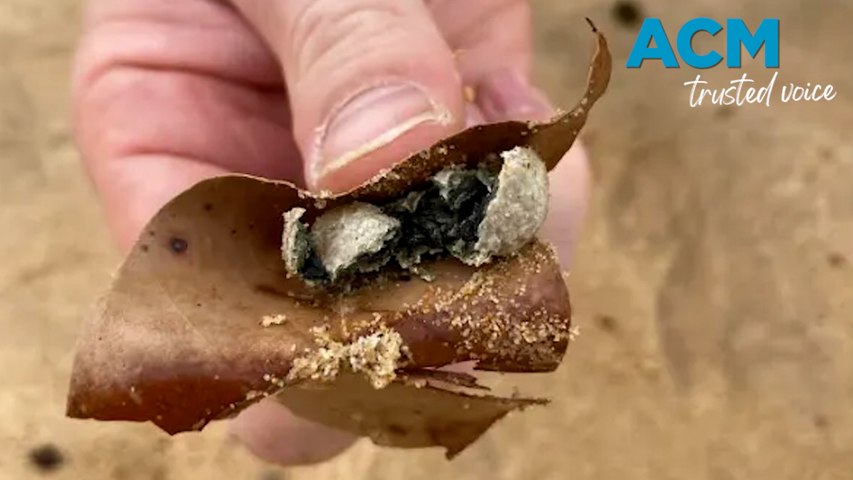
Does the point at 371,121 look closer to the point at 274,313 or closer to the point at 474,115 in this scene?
the point at 274,313

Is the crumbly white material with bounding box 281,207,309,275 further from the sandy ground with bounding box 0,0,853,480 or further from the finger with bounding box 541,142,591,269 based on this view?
the sandy ground with bounding box 0,0,853,480

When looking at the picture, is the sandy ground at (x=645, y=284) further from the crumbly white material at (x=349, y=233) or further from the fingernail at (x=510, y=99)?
the crumbly white material at (x=349, y=233)

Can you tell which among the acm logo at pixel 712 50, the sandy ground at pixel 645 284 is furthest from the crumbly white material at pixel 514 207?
the acm logo at pixel 712 50

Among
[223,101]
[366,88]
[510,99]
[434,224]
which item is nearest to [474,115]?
[510,99]

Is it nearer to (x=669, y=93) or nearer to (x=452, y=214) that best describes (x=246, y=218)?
(x=452, y=214)

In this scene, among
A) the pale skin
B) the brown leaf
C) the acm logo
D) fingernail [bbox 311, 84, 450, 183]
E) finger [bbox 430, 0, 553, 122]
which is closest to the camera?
the brown leaf

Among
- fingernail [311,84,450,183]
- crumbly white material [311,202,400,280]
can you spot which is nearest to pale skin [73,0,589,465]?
fingernail [311,84,450,183]

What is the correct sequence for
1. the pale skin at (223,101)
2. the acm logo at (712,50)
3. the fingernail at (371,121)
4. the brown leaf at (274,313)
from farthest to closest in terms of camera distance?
the acm logo at (712,50), the pale skin at (223,101), the fingernail at (371,121), the brown leaf at (274,313)
